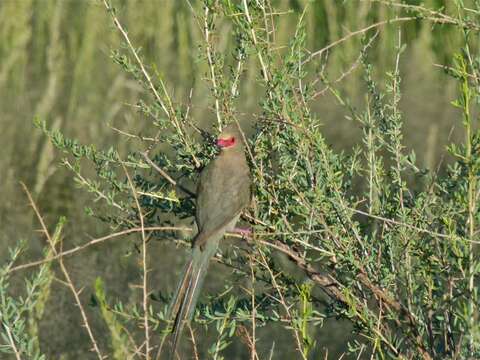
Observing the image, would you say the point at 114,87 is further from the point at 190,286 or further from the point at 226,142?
the point at 190,286

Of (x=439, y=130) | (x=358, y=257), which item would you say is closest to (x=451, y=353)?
(x=358, y=257)

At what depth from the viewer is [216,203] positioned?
429 cm

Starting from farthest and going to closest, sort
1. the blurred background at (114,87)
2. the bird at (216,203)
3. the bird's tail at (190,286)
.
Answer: the blurred background at (114,87)
the bird at (216,203)
the bird's tail at (190,286)

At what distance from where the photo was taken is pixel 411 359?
3895 millimetres

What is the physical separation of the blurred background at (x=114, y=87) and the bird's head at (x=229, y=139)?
2.88 metres

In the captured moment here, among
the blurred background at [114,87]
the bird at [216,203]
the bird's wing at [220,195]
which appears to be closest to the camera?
the bird at [216,203]

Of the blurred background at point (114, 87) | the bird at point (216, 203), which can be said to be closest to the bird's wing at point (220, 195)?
the bird at point (216, 203)

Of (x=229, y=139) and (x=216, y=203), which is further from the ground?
(x=229, y=139)

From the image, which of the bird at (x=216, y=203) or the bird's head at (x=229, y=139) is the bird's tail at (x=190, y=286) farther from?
the bird's head at (x=229, y=139)

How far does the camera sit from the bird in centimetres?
407

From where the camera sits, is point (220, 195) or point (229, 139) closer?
point (229, 139)

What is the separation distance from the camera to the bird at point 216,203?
4.07m

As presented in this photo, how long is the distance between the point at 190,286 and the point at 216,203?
39cm

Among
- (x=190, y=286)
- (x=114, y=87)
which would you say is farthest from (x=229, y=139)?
(x=114, y=87)
